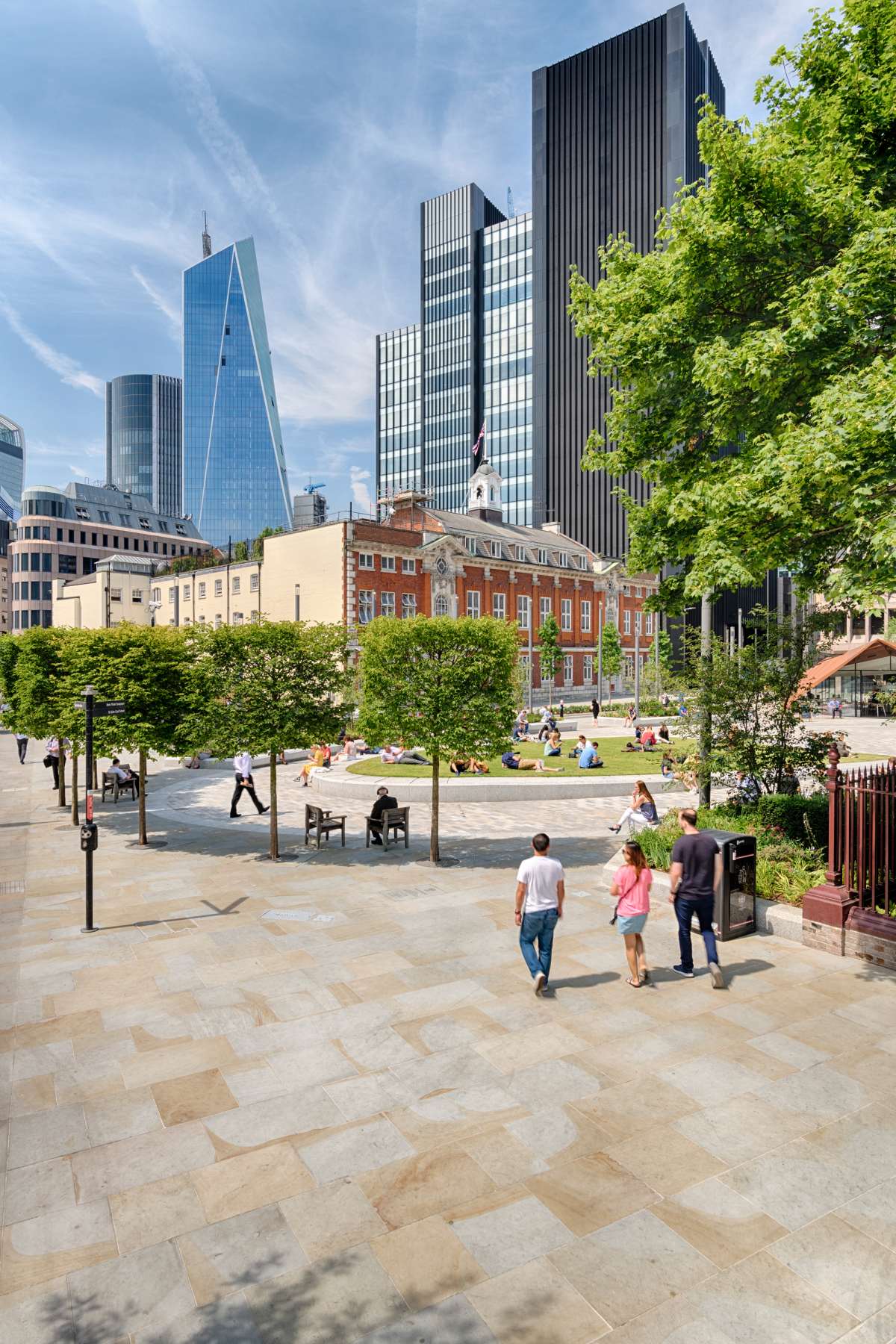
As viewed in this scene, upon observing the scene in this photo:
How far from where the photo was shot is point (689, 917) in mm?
9094

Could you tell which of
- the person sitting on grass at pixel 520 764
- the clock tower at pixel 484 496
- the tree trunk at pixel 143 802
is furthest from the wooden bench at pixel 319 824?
the clock tower at pixel 484 496

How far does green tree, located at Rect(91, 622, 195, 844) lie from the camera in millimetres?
15828

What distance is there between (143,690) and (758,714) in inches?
480

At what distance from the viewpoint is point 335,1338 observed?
13.5 feet

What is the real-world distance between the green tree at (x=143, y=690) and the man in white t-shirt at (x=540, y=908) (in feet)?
30.2

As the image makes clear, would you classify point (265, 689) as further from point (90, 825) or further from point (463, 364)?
point (463, 364)

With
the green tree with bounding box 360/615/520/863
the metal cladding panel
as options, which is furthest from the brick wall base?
the metal cladding panel

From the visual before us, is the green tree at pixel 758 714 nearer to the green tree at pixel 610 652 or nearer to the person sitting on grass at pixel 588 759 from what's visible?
the person sitting on grass at pixel 588 759

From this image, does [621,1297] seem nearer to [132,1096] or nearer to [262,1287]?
→ [262,1287]

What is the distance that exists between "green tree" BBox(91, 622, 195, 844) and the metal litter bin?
1033cm

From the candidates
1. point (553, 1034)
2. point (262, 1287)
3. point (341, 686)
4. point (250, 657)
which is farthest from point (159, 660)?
point (262, 1287)

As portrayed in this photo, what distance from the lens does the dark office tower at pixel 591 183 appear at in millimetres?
89000

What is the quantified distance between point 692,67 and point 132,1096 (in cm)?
11673

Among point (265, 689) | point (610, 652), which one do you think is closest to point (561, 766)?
point (265, 689)
